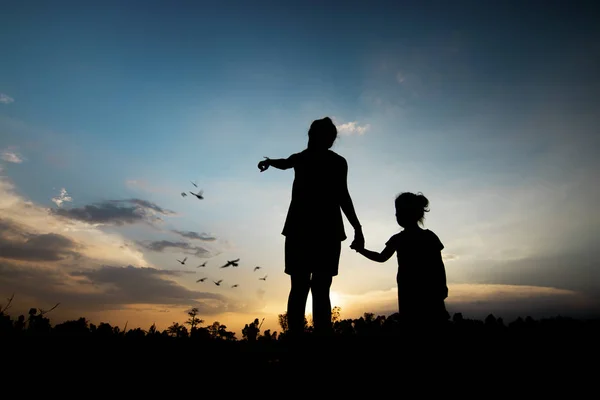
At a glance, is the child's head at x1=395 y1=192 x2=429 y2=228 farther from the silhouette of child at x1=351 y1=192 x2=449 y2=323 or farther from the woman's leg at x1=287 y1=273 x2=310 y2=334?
the woman's leg at x1=287 y1=273 x2=310 y2=334

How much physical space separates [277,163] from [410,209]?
8.25 ft

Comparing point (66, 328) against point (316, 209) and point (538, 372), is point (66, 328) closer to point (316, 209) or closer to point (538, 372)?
point (316, 209)

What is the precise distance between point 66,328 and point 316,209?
13.9 ft

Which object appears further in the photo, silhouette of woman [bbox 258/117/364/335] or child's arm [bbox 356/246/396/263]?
child's arm [bbox 356/246/396/263]

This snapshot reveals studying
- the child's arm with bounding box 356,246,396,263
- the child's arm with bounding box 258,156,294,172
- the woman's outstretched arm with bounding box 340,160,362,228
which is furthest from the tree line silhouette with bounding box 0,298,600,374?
the child's arm with bounding box 258,156,294,172

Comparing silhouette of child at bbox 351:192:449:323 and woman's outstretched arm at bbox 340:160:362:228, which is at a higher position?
woman's outstretched arm at bbox 340:160:362:228

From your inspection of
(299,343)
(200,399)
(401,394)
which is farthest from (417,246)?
(200,399)

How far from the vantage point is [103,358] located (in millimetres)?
3428

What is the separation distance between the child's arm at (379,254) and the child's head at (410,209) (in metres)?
0.51

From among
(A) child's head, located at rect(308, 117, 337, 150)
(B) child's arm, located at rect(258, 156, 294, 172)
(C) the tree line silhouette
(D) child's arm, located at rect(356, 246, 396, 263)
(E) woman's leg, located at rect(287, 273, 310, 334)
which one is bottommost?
(C) the tree line silhouette

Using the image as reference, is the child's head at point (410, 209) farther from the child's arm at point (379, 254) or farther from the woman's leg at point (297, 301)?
the woman's leg at point (297, 301)

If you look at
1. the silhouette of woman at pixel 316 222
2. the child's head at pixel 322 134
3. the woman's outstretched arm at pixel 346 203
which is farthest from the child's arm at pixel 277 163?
the woman's outstretched arm at pixel 346 203

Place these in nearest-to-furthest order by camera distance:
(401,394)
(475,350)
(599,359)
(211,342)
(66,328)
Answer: (401,394) → (599,359) → (475,350) → (211,342) → (66,328)

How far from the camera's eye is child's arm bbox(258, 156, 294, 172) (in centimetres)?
630
